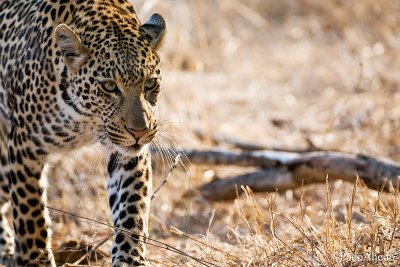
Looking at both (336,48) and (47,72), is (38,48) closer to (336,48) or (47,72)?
(47,72)

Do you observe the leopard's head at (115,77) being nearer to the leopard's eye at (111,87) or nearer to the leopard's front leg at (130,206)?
the leopard's eye at (111,87)

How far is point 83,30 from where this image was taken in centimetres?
621

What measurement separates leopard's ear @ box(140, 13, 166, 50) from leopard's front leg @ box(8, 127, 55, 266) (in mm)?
1116

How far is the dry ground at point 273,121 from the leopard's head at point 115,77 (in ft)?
1.52

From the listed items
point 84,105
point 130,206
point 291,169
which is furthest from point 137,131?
point 291,169

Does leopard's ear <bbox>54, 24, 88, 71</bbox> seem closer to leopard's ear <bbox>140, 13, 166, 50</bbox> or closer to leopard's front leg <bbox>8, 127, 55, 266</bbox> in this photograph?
leopard's ear <bbox>140, 13, 166, 50</bbox>

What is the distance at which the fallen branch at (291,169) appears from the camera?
743 centimetres

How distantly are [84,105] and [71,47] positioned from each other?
0.40 meters

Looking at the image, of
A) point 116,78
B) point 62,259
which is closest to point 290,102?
point 62,259

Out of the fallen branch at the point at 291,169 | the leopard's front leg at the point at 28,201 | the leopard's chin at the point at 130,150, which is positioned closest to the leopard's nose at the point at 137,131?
the leopard's chin at the point at 130,150

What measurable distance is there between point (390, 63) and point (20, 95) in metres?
8.59

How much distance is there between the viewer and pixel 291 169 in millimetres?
8297

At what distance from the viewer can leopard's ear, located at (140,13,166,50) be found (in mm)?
6188

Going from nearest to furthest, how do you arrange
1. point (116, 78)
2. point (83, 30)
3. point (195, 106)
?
point (116, 78) < point (83, 30) < point (195, 106)
